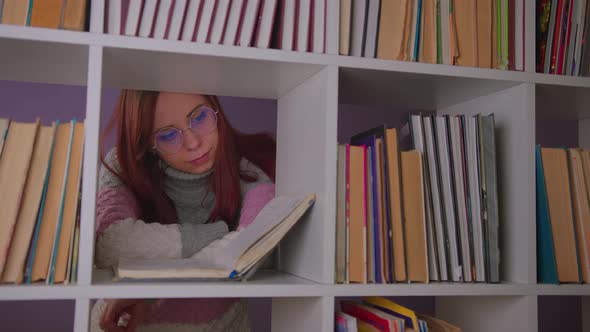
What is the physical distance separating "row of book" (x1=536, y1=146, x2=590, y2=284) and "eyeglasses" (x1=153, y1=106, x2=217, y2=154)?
1.05m

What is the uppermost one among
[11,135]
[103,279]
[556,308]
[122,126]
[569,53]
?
[569,53]

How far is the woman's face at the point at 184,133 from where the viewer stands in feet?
6.09

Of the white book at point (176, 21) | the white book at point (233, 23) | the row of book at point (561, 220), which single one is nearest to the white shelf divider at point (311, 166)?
the white book at point (233, 23)

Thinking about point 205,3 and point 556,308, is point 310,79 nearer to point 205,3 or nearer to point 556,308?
point 205,3

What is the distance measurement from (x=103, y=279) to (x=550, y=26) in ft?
3.92

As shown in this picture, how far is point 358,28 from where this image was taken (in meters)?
1.28

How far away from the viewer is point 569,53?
4.62ft

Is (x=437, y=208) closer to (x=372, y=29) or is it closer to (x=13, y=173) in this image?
(x=372, y=29)

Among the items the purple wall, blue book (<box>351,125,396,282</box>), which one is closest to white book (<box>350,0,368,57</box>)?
blue book (<box>351,125,396,282</box>)

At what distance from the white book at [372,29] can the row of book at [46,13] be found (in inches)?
23.5

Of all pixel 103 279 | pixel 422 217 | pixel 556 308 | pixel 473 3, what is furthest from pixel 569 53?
pixel 556 308

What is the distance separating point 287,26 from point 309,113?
21cm

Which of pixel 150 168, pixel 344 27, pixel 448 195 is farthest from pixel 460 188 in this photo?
pixel 150 168

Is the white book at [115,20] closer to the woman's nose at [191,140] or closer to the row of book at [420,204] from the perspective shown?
the row of book at [420,204]
